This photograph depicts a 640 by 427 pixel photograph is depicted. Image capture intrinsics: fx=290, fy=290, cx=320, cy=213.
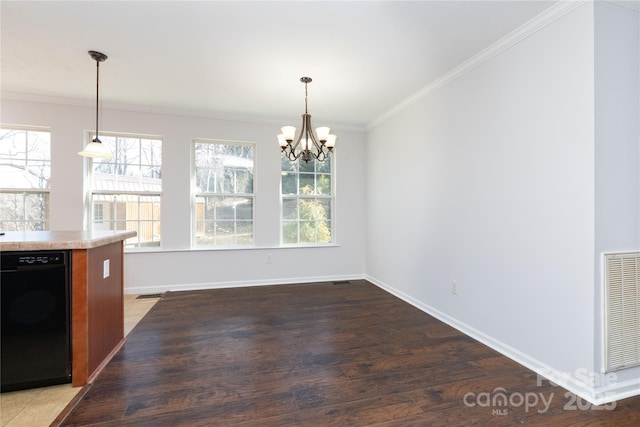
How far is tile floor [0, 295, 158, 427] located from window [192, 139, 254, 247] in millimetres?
2639

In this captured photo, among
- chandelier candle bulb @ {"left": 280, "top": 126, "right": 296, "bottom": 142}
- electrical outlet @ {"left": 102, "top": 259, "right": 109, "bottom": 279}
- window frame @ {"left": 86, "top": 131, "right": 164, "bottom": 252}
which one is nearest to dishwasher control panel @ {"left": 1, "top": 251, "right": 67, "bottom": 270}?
electrical outlet @ {"left": 102, "top": 259, "right": 109, "bottom": 279}

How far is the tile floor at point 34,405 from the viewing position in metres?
1.64

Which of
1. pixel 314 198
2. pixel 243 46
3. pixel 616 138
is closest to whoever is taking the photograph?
pixel 616 138

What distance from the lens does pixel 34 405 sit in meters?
1.78

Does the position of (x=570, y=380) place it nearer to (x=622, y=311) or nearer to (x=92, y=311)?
(x=622, y=311)

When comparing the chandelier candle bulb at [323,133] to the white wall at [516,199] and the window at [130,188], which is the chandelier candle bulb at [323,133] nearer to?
the white wall at [516,199]

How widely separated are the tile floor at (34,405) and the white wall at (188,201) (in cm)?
238

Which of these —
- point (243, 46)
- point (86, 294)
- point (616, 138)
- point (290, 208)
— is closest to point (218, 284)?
point (290, 208)

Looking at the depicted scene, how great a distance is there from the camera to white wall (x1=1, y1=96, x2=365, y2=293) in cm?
391

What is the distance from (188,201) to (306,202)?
1.83 m

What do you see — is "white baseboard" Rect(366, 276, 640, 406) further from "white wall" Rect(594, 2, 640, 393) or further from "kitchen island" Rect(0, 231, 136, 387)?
"kitchen island" Rect(0, 231, 136, 387)

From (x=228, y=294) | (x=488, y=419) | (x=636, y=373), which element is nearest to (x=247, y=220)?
(x=228, y=294)

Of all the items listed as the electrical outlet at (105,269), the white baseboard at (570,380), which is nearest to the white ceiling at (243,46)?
the electrical outlet at (105,269)

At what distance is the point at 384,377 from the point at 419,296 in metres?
1.67
